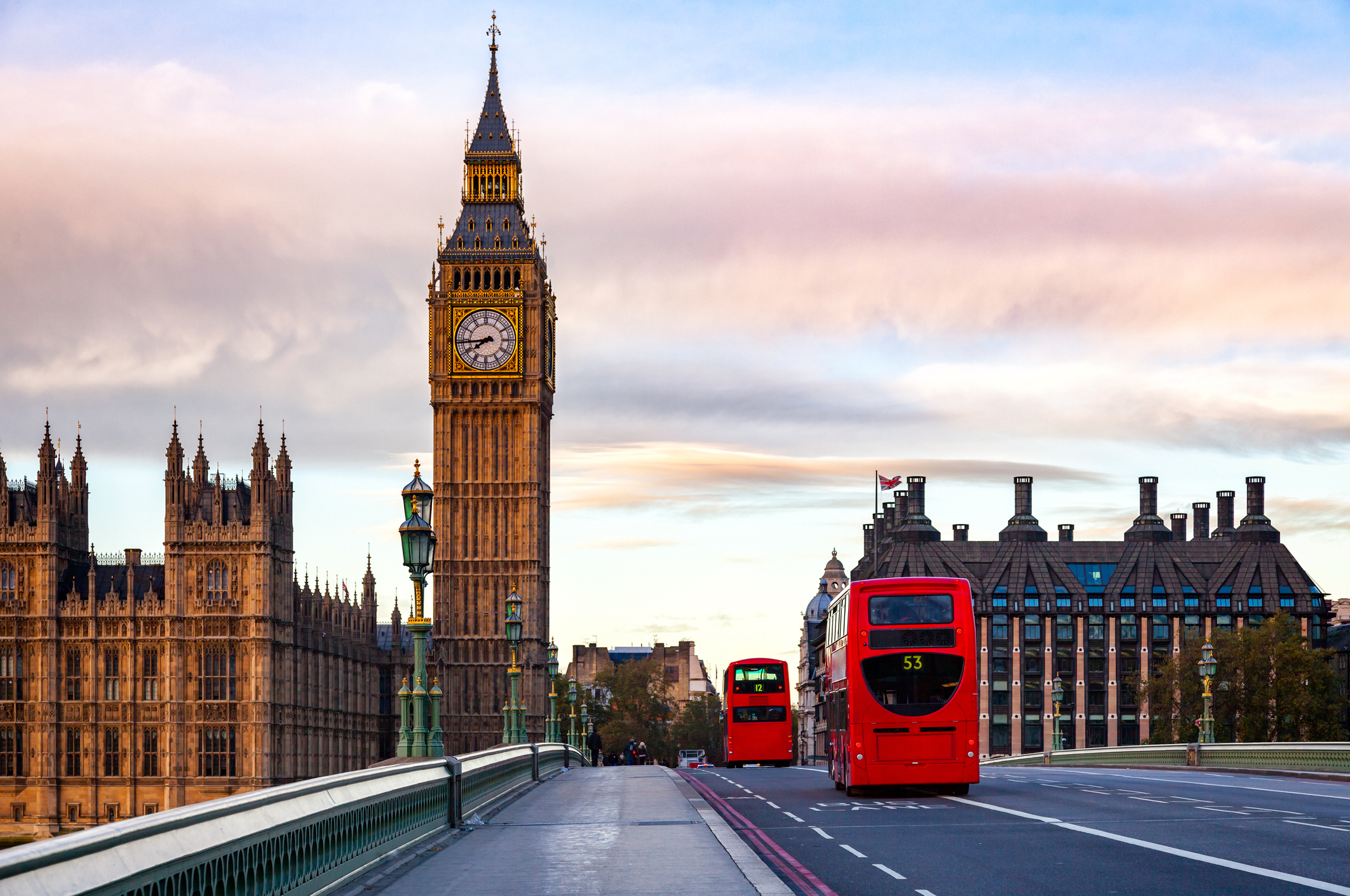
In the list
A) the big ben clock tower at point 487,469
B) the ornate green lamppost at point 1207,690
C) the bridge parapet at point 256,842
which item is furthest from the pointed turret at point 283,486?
the bridge parapet at point 256,842

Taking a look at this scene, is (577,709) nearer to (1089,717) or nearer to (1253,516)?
(1089,717)

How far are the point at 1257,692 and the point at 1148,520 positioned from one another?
49.6 metres

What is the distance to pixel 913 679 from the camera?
98.3 ft

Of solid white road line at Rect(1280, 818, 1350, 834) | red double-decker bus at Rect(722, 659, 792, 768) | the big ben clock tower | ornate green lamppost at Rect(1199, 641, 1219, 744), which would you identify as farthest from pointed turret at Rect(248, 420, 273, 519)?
solid white road line at Rect(1280, 818, 1350, 834)

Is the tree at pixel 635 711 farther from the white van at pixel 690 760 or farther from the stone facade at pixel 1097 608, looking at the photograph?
the stone facade at pixel 1097 608

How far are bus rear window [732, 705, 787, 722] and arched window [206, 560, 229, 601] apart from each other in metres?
39.9

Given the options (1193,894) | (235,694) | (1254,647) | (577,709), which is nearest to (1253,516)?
(1254,647)

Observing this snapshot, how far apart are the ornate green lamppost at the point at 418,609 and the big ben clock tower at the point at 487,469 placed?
323ft

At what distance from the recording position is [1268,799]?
28859 mm

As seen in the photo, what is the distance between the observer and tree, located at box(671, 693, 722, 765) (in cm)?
18438

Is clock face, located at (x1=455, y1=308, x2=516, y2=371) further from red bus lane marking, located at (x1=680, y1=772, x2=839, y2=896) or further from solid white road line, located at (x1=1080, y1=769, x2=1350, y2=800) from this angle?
red bus lane marking, located at (x1=680, y1=772, x2=839, y2=896)

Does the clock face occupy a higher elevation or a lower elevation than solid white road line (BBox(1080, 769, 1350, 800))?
higher

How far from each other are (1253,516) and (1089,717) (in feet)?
83.4

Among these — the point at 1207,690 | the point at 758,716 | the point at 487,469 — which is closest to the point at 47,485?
the point at 487,469
